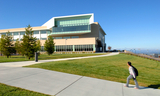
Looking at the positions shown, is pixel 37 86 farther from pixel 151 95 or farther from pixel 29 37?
pixel 29 37

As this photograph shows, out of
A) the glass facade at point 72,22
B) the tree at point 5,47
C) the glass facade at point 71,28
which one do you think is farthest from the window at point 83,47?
the tree at point 5,47

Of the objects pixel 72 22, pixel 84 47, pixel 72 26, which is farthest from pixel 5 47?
pixel 72 22

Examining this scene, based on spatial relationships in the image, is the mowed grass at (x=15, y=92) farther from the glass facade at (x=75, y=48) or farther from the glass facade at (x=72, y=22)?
the glass facade at (x=72, y=22)

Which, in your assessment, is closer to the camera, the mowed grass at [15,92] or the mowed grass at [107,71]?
the mowed grass at [15,92]

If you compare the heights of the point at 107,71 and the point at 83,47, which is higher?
the point at 83,47

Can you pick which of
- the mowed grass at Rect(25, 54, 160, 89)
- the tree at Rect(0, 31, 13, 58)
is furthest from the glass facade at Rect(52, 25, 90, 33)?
the mowed grass at Rect(25, 54, 160, 89)

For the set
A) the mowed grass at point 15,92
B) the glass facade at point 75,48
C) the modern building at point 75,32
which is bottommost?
the mowed grass at point 15,92

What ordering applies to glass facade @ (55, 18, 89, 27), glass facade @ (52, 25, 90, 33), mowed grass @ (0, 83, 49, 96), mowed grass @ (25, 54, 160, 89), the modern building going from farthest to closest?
glass facade @ (55, 18, 89, 27) → glass facade @ (52, 25, 90, 33) → the modern building → mowed grass @ (25, 54, 160, 89) → mowed grass @ (0, 83, 49, 96)

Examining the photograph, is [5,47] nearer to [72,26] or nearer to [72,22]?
[72,26]

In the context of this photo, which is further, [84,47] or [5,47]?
[84,47]

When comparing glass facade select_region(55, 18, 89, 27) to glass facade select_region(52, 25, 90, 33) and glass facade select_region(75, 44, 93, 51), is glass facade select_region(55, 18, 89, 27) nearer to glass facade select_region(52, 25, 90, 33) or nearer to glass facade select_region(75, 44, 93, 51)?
glass facade select_region(52, 25, 90, 33)

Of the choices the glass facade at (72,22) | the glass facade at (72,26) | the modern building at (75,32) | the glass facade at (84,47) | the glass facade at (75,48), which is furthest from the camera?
the glass facade at (72,22)

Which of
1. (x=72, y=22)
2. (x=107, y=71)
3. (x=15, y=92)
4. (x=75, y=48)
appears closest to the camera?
(x=15, y=92)

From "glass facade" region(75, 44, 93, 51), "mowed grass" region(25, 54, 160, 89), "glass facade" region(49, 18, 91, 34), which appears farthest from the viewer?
"glass facade" region(49, 18, 91, 34)
